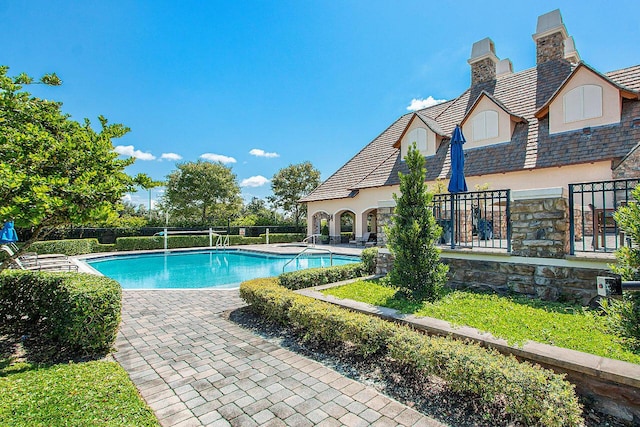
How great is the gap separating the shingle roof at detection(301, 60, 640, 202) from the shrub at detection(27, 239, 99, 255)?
15261 millimetres

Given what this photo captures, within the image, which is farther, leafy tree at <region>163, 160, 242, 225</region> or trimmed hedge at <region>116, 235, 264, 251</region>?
leafy tree at <region>163, 160, 242, 225</region>

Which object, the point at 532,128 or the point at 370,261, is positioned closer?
the point at 370,261

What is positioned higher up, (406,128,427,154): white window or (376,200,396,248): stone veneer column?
(406,128,427,154): white window

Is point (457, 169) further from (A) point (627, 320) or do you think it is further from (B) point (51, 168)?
(B) point (51, 168)

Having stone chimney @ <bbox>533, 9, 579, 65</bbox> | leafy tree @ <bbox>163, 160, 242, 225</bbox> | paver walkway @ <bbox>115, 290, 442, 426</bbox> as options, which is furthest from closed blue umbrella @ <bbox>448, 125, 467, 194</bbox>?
leafy tree @ <bbox>163, 160, 242, 225</bbox>

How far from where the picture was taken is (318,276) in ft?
25.7

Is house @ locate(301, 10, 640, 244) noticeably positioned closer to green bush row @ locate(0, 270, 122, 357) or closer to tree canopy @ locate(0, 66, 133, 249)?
tree canopy @ locate(0, 66, 133, 249)

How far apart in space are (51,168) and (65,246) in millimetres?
18863

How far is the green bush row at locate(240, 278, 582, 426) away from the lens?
105 inches

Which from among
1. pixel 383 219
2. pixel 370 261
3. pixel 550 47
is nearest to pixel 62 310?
pixel 383 219

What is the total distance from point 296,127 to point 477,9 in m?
14.9

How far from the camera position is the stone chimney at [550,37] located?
14.8 m

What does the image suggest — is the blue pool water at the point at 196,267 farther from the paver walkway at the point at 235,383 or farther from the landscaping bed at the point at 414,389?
the landscaping bed at the point at 414,389

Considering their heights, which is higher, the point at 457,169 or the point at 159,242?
the point at 457,169
